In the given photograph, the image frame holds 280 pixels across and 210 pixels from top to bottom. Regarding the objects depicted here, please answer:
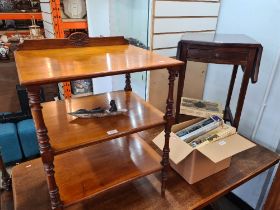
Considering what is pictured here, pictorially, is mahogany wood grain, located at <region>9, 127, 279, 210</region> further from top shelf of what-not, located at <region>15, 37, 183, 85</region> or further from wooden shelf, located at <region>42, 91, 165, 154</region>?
top shelf of what-not, located at <region>15, 37, 183, 85</region>

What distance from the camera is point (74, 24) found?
7.29 ft

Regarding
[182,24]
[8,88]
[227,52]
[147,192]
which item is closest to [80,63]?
[147,192]

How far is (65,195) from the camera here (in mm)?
869

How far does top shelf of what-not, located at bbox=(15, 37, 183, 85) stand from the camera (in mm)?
685

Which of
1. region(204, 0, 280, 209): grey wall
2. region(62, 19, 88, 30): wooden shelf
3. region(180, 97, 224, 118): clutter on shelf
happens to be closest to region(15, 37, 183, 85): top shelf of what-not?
region(180, 97, 224, 118): clutter on shelf

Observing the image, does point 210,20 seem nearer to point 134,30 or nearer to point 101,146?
point 134,30

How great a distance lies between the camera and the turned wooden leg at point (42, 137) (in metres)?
0.64

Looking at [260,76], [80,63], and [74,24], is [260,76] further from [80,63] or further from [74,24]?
[74,24]

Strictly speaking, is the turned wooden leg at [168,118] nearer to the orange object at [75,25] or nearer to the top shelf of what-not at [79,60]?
the top shelf of what-not at [79,60]

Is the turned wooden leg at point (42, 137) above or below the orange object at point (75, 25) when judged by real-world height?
below

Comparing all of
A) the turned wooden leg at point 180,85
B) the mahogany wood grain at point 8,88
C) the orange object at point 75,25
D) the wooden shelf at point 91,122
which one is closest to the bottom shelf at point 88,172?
the wooden shelf at point 91,122

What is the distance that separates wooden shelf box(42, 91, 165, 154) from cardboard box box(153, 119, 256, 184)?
260mm

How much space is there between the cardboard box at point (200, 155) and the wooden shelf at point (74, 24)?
1552mm

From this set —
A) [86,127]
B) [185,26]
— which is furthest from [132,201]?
[185,26]
